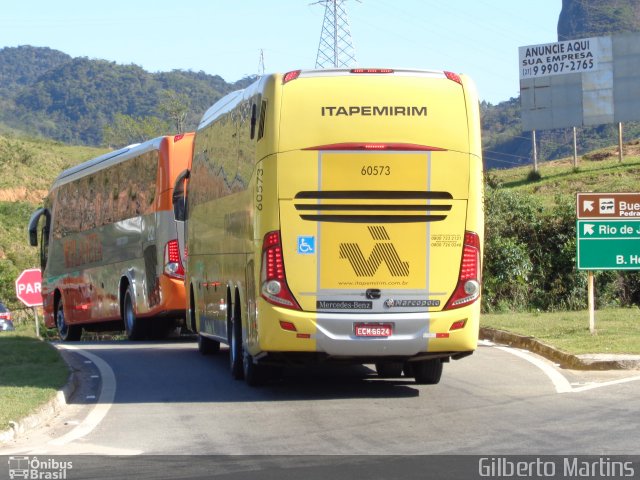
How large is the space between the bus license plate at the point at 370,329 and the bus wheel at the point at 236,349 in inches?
107

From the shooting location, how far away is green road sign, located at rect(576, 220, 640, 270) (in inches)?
731

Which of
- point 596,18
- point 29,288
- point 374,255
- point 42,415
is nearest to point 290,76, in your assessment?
point 374,255

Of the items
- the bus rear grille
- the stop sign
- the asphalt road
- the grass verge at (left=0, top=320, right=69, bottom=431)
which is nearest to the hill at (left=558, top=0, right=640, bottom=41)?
the stop sign

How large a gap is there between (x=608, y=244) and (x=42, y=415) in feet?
33.0

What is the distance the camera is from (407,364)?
49.1 ft

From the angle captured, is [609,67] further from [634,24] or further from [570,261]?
[634,24]

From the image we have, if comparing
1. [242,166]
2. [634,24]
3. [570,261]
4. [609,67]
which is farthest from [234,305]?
[634,24]

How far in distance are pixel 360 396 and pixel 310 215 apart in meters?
2.26

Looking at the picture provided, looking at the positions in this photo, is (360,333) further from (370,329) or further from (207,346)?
(207,346)

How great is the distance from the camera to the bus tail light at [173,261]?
890 inches

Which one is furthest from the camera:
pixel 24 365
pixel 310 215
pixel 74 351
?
pixel 74 351

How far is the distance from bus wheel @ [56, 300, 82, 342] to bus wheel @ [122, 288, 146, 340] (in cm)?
491

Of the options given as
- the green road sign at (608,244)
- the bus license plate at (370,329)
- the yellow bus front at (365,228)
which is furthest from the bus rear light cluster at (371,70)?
the green road sign at (608,244)

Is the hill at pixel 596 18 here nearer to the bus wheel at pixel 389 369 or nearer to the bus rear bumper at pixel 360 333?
the bus wheel at pixel 389 369
